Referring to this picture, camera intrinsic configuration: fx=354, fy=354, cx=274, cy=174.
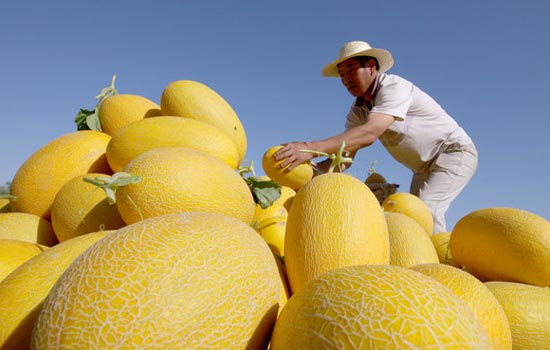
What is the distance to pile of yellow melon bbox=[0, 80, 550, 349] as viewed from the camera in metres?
0.62

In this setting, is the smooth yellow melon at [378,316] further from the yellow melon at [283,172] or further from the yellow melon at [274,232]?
the yellow melon at [283,172]

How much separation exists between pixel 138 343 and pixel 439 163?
163 inches

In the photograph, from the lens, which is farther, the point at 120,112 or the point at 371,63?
the point at 371,63

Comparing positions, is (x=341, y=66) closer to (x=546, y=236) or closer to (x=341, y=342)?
(x=546, y=236)

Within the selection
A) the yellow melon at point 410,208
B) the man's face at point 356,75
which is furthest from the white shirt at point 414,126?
the yellow melon at point 410,208

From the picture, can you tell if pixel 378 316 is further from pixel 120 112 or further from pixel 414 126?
pixel 414 126

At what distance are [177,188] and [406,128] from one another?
334 cm

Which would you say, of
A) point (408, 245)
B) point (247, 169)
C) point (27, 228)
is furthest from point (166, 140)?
point (408, 245)

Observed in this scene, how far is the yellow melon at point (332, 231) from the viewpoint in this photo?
38.7 inches

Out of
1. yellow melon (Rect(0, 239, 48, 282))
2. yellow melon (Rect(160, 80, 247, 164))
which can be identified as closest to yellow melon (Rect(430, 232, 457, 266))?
yellow melon (Rect(160, 80, 247, 164))

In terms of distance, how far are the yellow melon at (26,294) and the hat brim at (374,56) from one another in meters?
3.27

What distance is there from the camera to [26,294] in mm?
834

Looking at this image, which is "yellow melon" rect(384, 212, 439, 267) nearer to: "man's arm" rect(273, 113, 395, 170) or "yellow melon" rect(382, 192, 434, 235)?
"yellow melon" rect(382, 192, 434, 235)

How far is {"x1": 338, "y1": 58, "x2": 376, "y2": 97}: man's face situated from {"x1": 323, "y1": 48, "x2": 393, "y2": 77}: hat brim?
0.08 meters
